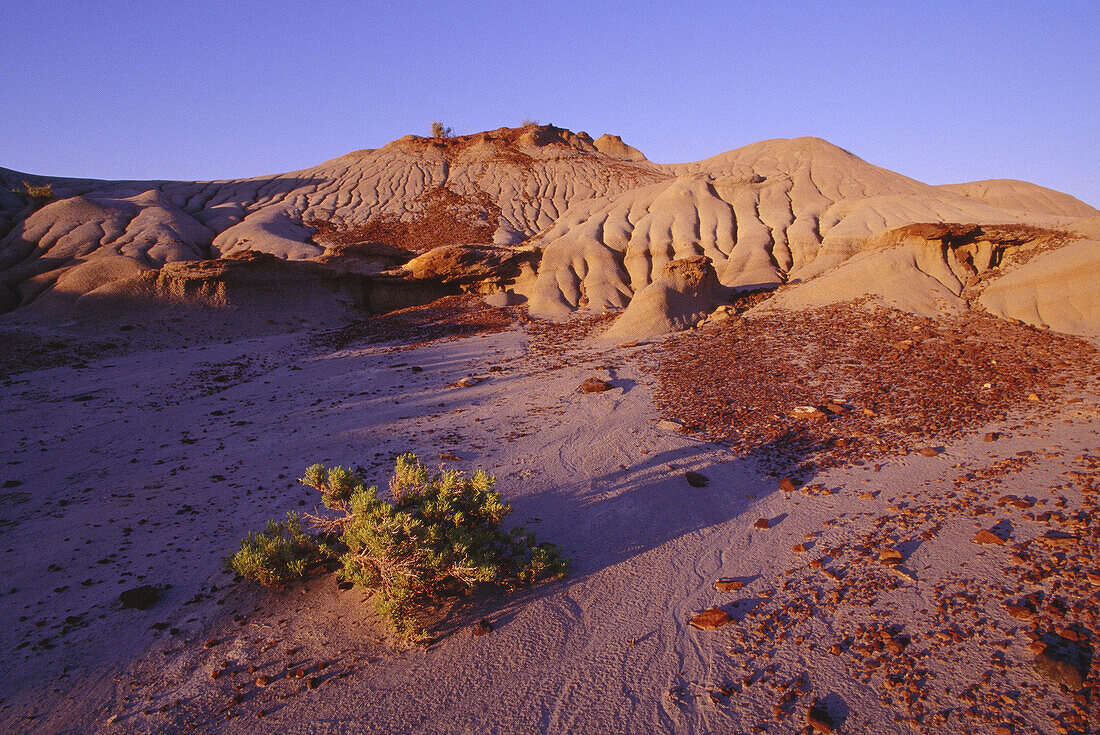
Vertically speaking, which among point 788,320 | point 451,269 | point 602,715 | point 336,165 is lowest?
point 602,715

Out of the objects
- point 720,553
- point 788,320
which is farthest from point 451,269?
Answer: point 720,553

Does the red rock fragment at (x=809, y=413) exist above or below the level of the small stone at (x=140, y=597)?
above

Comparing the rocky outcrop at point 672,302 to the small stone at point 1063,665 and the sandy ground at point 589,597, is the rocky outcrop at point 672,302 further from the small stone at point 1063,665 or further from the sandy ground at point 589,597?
the small stone at point 1063,665

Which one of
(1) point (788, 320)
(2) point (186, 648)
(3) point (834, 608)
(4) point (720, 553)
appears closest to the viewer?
(2) point (186, 648)

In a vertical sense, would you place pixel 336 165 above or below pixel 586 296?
above

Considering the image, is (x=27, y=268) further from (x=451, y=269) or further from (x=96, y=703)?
(x=96, y=703)

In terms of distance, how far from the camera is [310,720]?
3010 millimetres

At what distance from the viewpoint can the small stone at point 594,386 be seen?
9305 mm

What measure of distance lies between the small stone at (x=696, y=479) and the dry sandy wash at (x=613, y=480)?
30 millimetres

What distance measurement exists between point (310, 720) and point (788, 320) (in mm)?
12281

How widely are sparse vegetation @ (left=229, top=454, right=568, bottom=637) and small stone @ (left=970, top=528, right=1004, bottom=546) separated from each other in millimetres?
3453

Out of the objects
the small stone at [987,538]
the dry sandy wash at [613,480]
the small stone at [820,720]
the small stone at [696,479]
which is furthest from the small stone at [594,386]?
the small stone at [820,720]

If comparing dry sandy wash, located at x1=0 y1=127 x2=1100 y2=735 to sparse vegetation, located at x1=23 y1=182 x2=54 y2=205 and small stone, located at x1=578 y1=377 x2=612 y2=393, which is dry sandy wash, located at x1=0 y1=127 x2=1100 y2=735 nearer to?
small stone, located at x1=578 y1=377 x2=612 y2=393

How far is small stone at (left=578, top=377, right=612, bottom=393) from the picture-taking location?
9.30m
